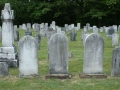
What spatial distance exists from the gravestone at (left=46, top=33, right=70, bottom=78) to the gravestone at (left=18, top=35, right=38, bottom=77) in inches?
22.1

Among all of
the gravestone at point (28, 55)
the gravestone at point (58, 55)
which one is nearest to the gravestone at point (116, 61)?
the gravestone at point (58, 55)

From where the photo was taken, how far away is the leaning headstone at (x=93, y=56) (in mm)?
8695

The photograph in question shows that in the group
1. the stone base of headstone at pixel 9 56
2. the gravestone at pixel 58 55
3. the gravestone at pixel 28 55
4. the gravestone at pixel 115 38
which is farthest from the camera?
the gravestone at pixel 115 38

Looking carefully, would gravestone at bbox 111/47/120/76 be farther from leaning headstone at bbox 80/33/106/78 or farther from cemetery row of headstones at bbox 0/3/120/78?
leaning headstone at bbox 80/33/106/78

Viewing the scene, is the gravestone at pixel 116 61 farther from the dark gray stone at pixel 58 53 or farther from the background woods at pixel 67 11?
the background woods at pixel 67 11

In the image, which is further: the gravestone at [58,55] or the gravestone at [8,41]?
the gravestone at [8,41]

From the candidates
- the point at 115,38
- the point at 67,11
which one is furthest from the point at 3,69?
the point at 67,11

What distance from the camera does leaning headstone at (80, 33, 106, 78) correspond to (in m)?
8.70

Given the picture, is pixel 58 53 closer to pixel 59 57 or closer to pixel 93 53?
pixel 59 57

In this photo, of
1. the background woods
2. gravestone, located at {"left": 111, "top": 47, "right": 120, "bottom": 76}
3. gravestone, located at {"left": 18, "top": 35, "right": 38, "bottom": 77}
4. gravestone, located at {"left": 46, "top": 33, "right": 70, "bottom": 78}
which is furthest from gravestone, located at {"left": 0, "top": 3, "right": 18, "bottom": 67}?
the background woods

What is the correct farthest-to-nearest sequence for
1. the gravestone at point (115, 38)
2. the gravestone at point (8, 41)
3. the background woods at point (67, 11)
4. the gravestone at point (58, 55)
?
the background woods at point (67, 11)
the gravestone at point (115, 38)
the gravestone at point (8, 41)
the gravestone at point (58, 55)

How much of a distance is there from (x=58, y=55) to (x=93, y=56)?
1257 mm

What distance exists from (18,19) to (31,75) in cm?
3871

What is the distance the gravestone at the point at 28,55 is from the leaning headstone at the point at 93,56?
5.83 ft
